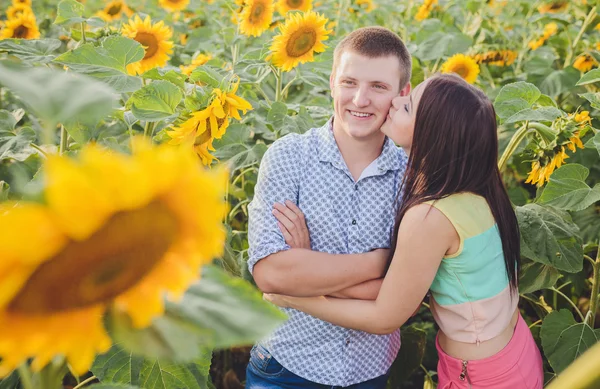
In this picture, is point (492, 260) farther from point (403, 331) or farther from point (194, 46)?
point (194, 46)

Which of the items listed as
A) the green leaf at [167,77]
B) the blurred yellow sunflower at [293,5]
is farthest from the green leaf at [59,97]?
the blurred yellow sunflower at [293,5]

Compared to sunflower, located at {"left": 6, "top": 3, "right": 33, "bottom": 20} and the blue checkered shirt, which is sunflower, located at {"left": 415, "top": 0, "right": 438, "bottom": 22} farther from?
the blue checkered shirt

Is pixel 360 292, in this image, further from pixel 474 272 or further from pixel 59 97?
pixel 59 97

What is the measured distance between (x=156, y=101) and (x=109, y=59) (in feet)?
0.72

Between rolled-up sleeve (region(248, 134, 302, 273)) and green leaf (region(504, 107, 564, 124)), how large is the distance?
22.7 inches

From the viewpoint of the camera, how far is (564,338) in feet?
6.07

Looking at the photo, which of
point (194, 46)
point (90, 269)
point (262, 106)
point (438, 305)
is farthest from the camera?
point (194, 46)

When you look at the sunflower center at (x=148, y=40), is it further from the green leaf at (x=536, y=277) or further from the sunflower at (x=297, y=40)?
the green leaf at (x=536, y=277)

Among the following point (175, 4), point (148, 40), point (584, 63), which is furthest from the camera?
point (175, 4)

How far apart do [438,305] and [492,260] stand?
18 centimetres

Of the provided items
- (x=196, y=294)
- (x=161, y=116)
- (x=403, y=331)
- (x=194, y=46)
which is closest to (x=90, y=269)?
(x=196, y=294)

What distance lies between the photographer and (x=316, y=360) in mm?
1635

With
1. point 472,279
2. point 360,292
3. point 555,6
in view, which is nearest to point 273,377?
point 360,292

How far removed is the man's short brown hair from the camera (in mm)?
1652
